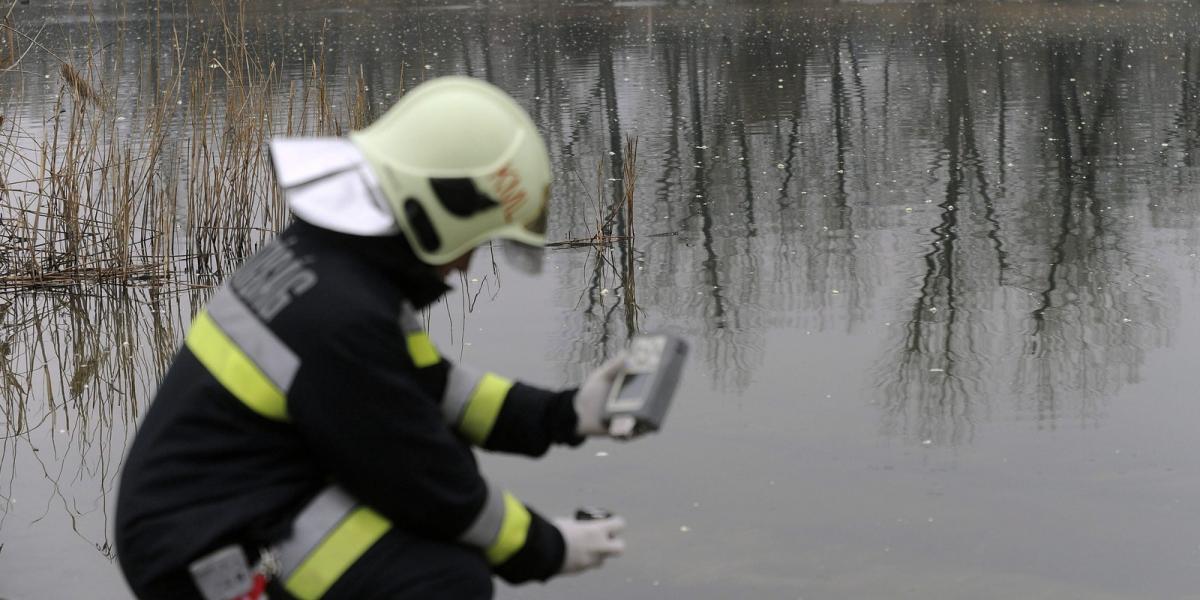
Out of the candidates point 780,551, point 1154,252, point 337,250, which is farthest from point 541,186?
point 1154,252

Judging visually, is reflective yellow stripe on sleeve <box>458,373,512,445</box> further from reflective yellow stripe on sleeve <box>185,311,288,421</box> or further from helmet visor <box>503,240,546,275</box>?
reflective yellow stripe on sleeve <box>185,311,288,421</box>

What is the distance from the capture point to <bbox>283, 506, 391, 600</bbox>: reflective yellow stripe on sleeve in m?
2.04

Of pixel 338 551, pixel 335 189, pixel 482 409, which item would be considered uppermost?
pixel 335 189

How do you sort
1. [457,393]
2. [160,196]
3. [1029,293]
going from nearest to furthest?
[457,393]
[1029,293]
[160,196]

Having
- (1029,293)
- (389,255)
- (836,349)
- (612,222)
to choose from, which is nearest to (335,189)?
(389,255)

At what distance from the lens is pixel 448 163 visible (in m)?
2.03

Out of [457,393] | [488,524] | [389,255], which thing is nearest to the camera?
[389,255]

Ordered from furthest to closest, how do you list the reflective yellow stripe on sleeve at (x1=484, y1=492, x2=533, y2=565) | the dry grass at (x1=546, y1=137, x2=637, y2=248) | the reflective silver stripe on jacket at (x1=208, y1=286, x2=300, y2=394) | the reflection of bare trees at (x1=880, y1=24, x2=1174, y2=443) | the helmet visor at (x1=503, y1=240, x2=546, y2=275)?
the dry grass at (x1=546, y1=137, x2=637, y2=248) → the reflection of bare trees at (x1=880, y1=24, x2=1174, y2=443) → the helmet visor at (x1=503, y1=240, x2=546, y2=275) → the reflective yellow stripe on sleeve at (x1=484, y1=492, x2=533, y2=565) → the reflective silver stripe on jacket at (x1=208, y1=286, x2=300, y2=394)

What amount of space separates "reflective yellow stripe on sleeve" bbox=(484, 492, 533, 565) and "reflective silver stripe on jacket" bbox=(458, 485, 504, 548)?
0.01 metres

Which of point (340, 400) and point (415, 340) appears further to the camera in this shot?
point (415, 340)

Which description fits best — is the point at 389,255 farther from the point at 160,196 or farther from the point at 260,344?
the point at 160,196

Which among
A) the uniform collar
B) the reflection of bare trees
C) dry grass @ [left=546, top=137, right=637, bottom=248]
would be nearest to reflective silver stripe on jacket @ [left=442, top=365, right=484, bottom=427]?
the uniform collar

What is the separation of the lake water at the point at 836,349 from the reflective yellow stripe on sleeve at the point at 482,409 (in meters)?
1.59

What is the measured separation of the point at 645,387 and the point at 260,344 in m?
0.59
